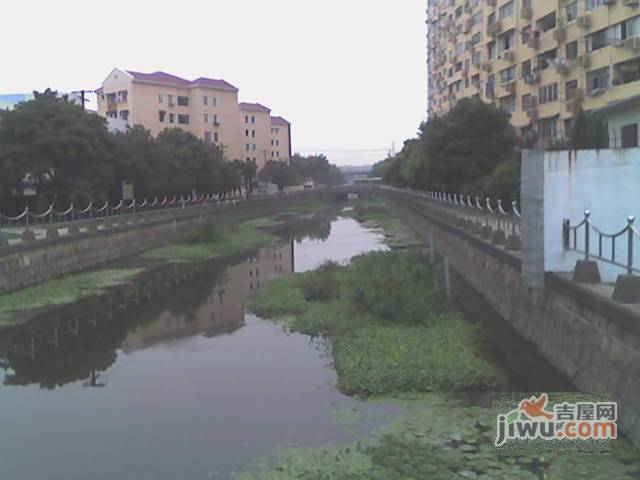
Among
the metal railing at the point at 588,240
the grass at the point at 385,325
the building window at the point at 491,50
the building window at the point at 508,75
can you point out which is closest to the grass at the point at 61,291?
the grass at the point at 385,325

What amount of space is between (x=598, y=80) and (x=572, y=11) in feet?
20.3

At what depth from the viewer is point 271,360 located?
13938mm

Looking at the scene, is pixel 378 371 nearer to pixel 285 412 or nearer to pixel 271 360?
pixel 285 412

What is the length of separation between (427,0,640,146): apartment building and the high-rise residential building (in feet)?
112

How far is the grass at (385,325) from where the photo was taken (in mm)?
11289

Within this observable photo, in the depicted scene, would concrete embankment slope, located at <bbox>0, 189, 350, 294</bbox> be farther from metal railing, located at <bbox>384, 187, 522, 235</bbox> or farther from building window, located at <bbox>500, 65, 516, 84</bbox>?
building window, located at <bbox>500, 65, 516, 84</bbox>

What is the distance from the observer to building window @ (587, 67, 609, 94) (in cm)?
3834

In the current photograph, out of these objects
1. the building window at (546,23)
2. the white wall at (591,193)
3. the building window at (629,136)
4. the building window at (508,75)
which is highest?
the building window at (546,23)

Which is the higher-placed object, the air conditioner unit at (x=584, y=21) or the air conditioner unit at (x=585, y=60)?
the air conditioner unit at (x=584, y=21)

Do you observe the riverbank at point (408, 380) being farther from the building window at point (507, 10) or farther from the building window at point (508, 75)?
the building window at point (507, 10)

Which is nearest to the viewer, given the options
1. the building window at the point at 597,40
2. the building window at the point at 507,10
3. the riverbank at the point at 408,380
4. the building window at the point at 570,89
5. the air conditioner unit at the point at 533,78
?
the riverbank at the point at 408,380

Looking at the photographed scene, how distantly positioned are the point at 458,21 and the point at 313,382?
214 feet

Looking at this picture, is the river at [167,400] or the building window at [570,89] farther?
the building window at [570,89]

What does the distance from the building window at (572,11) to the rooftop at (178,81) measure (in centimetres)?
5037
